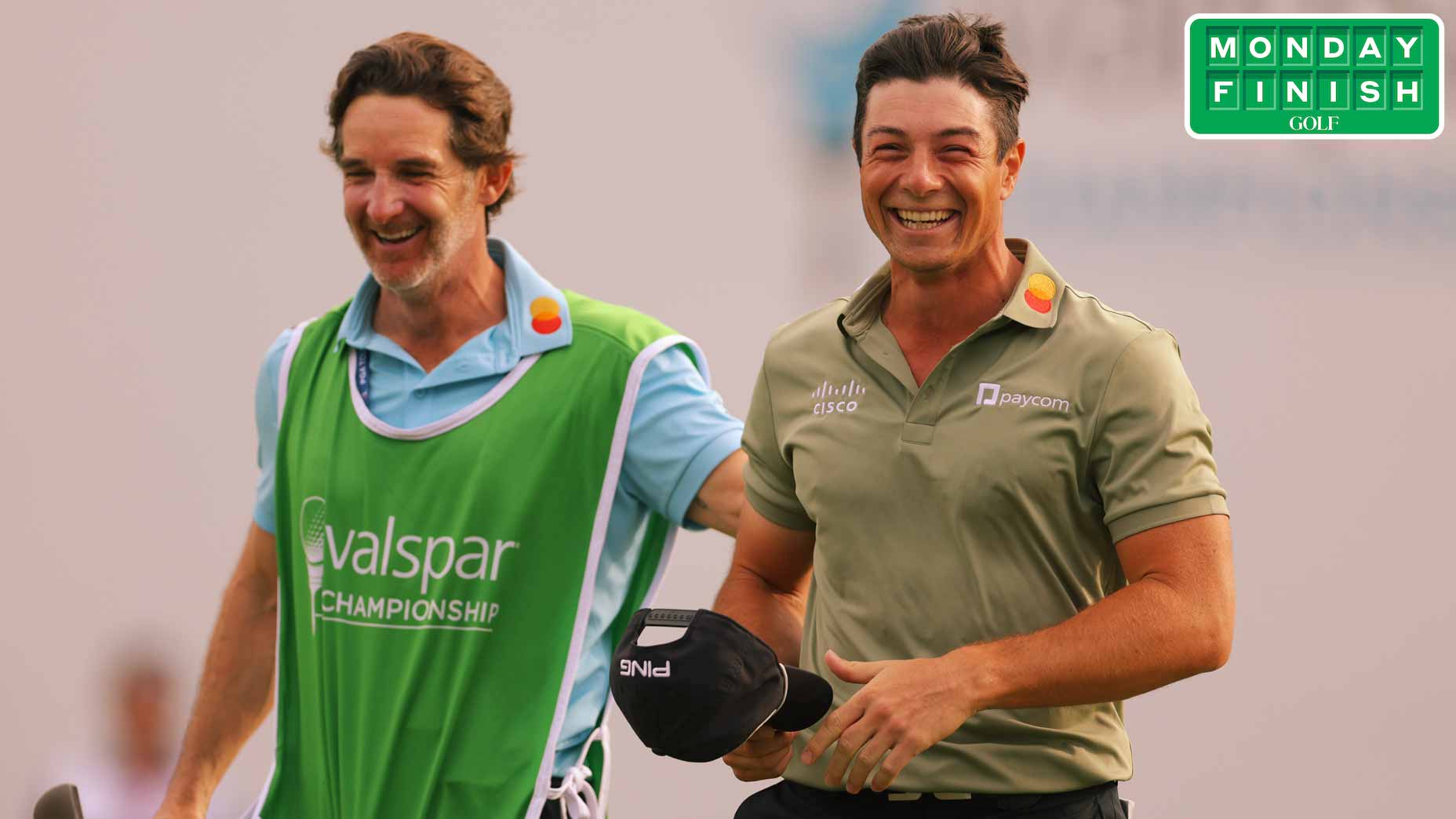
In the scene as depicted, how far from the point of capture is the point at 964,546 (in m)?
1.48

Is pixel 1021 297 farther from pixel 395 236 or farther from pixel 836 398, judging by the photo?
pixel 395 236

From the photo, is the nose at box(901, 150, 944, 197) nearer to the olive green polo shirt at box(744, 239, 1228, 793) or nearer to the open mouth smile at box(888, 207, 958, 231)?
the open mouth smile at box(888, 207, 958, 231)

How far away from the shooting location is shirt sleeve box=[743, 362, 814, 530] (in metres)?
1.67

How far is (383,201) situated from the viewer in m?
2.08

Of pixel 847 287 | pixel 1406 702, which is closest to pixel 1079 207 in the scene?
pixel 847 287

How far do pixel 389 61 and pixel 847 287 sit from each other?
3.70 ft

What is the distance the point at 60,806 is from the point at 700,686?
1.01 meters

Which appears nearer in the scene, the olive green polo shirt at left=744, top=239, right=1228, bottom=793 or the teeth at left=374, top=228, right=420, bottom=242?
the olive green polo shirt at left=744, top=239, right=1228, bottom=793

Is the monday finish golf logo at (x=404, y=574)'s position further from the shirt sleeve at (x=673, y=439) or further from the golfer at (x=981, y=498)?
the golfer at (x=981, y=498)

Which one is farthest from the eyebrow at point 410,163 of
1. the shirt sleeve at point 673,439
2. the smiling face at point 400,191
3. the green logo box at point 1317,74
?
the green logo box at point 1317,74

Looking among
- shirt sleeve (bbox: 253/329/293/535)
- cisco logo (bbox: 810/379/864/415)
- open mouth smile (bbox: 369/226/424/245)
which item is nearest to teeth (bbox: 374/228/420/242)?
open mouth smile (bbox: 369/226/424/245)

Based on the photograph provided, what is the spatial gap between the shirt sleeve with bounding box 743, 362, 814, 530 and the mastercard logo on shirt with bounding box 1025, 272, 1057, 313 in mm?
282

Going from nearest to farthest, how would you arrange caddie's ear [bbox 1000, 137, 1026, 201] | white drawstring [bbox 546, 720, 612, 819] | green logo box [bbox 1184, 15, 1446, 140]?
caddie's ear [bbox 1000, 137, 1026, 201] → white drawstring [bbox 546, 720, 612, 819] → green logo box [bbox 1184, 15, 1446, 140]

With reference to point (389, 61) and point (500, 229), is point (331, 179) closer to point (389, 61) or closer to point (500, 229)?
point (500, 229)
